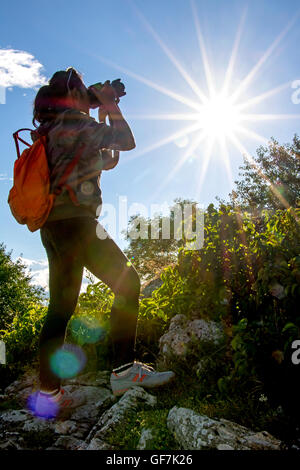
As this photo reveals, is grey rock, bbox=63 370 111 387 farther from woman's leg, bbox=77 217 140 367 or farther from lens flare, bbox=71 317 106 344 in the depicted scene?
woman's leg, bbox=77 217 140 367

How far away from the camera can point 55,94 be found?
8.95 ft

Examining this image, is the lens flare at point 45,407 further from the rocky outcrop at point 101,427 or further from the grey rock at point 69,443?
the grey rock at point 69,443

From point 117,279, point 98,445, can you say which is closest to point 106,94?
point 117,279

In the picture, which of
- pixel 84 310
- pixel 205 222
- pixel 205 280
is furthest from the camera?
pixel 84 310

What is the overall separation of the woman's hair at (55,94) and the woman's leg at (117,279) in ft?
3.11

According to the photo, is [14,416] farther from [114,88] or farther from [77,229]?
Result: [114,88]

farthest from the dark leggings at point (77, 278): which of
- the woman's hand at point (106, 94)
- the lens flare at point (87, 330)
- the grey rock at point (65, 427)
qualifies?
the lens flare at point (87, 330)

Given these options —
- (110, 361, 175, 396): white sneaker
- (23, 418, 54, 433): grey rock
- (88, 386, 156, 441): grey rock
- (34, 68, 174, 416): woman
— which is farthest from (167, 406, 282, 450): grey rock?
(23, 418, 54, 433): grey rock

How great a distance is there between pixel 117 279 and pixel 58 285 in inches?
18.4

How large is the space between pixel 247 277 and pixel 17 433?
2.37 m

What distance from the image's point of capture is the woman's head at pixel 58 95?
2725 mm

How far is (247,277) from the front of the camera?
121 inches
